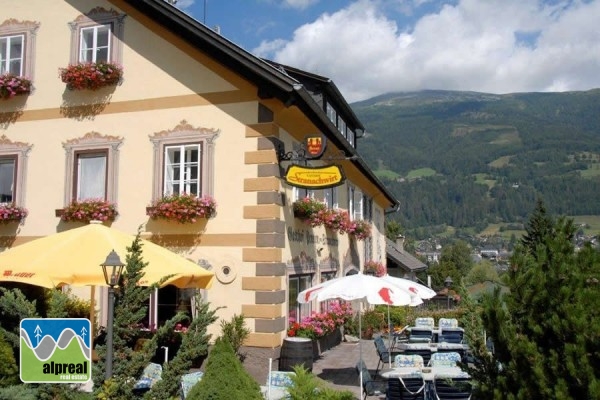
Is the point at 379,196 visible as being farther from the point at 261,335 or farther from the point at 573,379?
the point at 573,379

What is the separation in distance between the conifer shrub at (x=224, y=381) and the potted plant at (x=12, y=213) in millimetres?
8874

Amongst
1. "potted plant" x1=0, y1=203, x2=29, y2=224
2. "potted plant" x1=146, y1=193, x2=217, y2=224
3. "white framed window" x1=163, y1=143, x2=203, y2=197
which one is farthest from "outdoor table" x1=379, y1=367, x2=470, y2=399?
"potted plant" x1=0, y1=203, x2=29, y2=224

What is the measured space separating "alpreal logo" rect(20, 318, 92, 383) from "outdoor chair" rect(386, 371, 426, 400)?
5.52 metres

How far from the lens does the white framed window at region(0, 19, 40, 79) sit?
14297 mm

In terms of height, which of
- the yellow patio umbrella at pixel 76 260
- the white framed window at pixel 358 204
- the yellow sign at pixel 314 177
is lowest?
the yellow patio umbrella at pixel 76 260

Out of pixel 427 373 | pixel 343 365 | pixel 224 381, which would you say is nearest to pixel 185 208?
pixel 343 365

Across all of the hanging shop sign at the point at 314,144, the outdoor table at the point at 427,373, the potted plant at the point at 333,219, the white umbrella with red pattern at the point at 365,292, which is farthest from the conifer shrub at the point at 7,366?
the potted plant at the point at 333,219

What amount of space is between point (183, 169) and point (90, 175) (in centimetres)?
235

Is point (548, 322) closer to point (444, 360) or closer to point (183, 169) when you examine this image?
point (444, 360)

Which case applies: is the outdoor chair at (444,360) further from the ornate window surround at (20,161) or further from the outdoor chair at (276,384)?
the ornate window surround at (20,161)

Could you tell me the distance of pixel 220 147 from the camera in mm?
12656

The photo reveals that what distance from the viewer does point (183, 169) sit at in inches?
512

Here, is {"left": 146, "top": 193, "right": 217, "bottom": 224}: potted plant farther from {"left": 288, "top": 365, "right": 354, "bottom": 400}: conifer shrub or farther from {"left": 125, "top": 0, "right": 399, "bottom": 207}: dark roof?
{"left": 288, "top": 365, "right": 354, "bottom": 400}: conifer shrub

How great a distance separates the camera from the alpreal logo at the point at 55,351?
5.17 m
